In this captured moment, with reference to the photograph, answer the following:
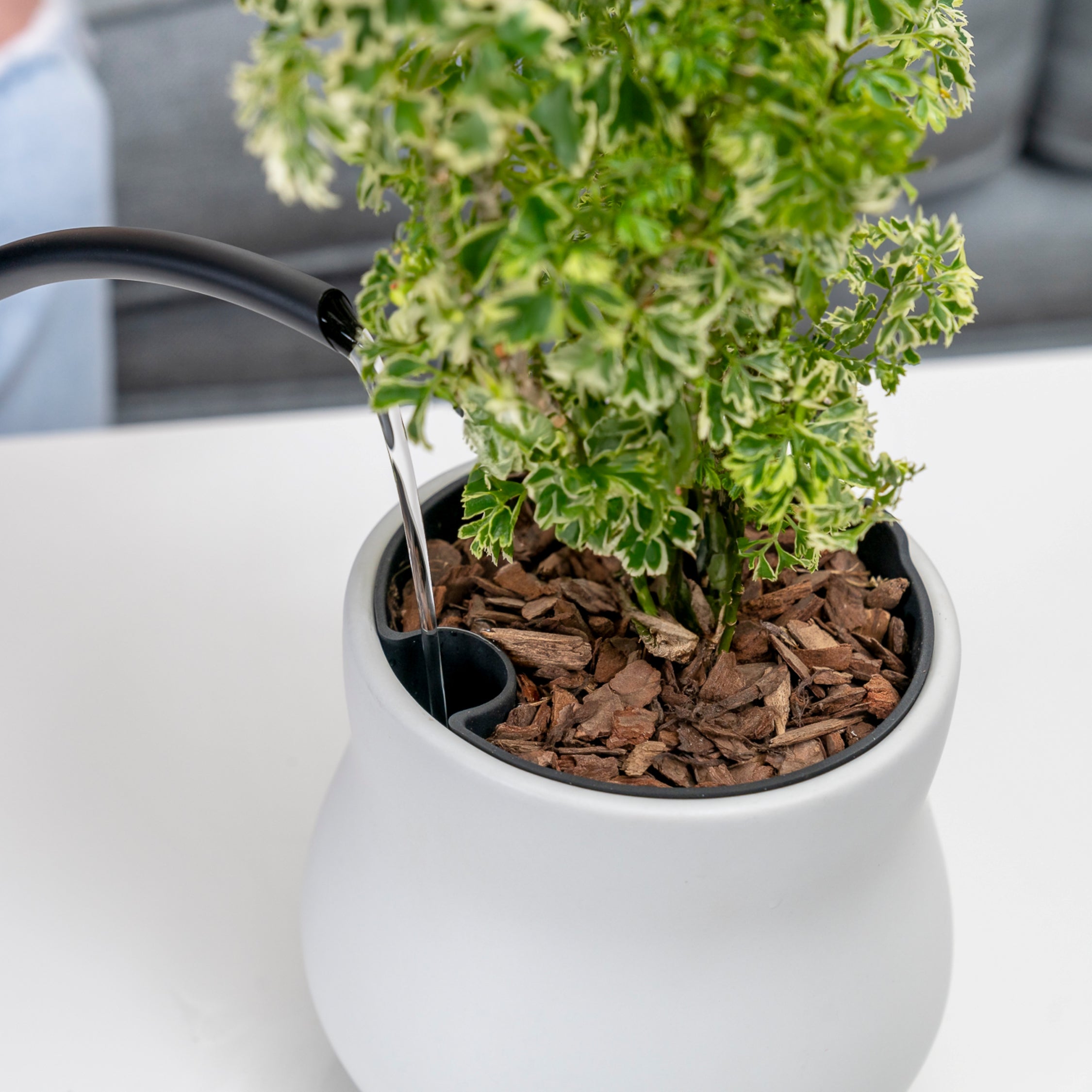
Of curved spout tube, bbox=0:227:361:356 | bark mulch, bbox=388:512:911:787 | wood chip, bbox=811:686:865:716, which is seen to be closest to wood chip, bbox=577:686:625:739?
bark mulch, bbox=388:512:911:787

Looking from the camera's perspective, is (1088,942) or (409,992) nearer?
(409,992)

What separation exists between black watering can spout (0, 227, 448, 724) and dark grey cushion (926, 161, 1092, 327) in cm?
179

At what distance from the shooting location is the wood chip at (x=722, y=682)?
61 centimetres

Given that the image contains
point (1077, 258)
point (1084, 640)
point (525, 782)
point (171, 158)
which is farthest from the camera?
point (1077, 258)

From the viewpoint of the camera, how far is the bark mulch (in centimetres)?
58

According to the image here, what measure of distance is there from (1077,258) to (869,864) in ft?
6.40

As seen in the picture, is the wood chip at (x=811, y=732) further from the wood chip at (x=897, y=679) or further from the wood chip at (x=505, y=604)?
the wood chip at (x=505, y=604)

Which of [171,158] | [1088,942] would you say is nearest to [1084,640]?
[1088,942]

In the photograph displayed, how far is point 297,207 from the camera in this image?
78.1 inches

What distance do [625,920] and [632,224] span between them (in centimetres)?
31

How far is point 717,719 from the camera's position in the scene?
60 centimetres

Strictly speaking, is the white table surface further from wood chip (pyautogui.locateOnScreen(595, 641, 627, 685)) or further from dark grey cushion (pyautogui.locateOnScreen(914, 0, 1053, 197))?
dark grey cushion (pyautogui.locateOnScreen(914, 0, 1053, 197))

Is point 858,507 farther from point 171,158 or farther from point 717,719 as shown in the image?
point 171,158

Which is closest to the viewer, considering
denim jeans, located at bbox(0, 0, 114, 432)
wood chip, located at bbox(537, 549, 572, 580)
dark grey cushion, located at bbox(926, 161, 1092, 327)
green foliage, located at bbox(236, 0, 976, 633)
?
green foliage, located at bbox(236, 0, 976, 633)
